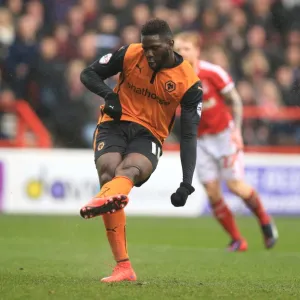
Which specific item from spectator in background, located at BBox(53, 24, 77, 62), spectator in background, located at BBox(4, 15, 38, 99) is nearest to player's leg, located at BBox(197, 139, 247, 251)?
spectator in background, located at BBox(4, 15, 38, 99)

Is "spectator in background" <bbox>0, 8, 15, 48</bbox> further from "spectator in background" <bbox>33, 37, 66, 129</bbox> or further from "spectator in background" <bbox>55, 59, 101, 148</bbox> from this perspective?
"spectator in background" <bbox>55, 59, 101, 148</bbox>

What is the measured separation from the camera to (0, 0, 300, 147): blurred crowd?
611 inches

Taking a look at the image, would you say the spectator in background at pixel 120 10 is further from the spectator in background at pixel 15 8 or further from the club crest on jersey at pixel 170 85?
the club crest on jersey at pixel 170 85

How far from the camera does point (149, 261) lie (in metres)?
9.28

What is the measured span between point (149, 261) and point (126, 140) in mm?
2193

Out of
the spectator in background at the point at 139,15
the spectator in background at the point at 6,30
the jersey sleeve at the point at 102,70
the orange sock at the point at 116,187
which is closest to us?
the orange sock at the point at 116,187

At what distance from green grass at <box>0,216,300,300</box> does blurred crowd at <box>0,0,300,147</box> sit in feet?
6.71

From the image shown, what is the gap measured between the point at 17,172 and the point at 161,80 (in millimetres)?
8447

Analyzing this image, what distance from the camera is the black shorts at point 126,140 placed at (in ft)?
24.1

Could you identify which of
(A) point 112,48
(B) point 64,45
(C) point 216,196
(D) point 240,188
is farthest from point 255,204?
(B) point 64,45

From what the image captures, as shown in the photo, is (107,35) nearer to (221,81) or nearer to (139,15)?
(139,15)

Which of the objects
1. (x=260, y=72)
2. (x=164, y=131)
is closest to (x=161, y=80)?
(x=164, y=131)

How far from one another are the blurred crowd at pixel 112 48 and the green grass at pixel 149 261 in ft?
6.71

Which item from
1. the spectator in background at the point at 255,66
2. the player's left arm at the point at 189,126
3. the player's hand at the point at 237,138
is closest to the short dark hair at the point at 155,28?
the player's left arm at the point at 189,126
